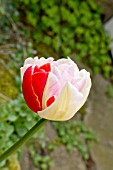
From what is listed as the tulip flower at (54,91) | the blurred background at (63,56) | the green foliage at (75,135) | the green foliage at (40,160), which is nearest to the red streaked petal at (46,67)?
the tulip flower at (54,91)

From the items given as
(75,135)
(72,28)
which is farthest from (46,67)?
(72,28)

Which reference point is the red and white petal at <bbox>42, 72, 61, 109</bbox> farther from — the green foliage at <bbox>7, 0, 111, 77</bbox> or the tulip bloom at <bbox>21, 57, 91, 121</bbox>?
the green foliage at <bbox>7, 0, 111, 77</bbox>

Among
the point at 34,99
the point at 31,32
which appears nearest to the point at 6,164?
the point at 34,99

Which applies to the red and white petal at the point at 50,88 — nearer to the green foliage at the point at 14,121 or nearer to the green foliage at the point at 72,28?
the green foliage at the point at 14,121

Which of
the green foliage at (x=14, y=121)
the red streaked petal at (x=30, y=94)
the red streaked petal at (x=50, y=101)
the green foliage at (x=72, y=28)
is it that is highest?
the red streaked petal at (x=50, y=101)

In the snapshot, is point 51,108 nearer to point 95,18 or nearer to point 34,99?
point 34,99

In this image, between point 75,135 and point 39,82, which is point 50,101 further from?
point 75,135
